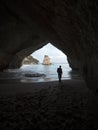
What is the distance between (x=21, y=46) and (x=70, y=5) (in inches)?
912

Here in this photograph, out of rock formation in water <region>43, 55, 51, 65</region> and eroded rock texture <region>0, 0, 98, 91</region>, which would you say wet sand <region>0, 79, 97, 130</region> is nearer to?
eroded rock texture <region>0, 0, 98, 91</region>

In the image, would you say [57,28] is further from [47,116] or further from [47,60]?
[47,60]

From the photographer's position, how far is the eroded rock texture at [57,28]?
5036 mm

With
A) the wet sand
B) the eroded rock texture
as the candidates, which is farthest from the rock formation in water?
the wet sand

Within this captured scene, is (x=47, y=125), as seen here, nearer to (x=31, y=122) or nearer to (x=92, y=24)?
(x=31, y=122)

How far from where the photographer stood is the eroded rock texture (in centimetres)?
504

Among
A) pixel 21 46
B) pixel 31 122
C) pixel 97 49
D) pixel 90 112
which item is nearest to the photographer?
pixel 97 49

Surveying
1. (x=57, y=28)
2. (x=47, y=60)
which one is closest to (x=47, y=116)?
(x=57, y=28)

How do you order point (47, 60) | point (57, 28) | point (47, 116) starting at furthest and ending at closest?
point (47, 60) < point (57, 28) < point (47, 116)

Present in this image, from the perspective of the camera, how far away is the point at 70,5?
5238 mm

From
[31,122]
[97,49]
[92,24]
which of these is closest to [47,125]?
[31,122]

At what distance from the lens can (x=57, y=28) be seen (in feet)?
27.6

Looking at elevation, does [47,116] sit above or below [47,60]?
below

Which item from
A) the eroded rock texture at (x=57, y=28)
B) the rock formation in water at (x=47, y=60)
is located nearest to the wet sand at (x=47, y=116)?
the eroded rock texture at (x=57, y=28)
